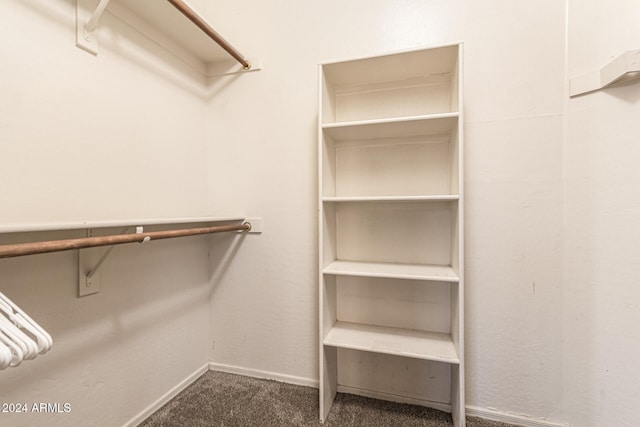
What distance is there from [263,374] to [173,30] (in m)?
1.98

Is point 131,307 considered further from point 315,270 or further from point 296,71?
point 296,71

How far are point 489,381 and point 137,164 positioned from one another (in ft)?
6.57

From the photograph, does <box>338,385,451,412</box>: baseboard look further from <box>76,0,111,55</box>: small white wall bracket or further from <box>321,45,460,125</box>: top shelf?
<box>76,0,111,55</box>: small white wall bracket

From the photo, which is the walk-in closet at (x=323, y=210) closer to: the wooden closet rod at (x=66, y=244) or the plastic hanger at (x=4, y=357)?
the wooden closet rod at (x=66, y=244)

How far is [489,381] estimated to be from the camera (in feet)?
4.63

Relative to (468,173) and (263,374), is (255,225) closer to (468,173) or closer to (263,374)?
(263,374)

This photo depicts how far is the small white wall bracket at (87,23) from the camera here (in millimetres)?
1095

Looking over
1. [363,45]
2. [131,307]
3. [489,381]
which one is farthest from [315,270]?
[363,45]

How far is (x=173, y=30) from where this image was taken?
1.46m

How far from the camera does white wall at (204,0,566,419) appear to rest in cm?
134

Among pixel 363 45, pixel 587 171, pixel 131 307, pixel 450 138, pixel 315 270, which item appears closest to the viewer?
pixel 587 171

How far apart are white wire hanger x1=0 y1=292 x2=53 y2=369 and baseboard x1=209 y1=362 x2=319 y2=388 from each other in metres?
1.26

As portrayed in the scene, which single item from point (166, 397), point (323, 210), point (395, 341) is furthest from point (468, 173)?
point (166, 397)

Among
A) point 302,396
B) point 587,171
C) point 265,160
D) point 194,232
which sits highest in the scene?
point 265,160
